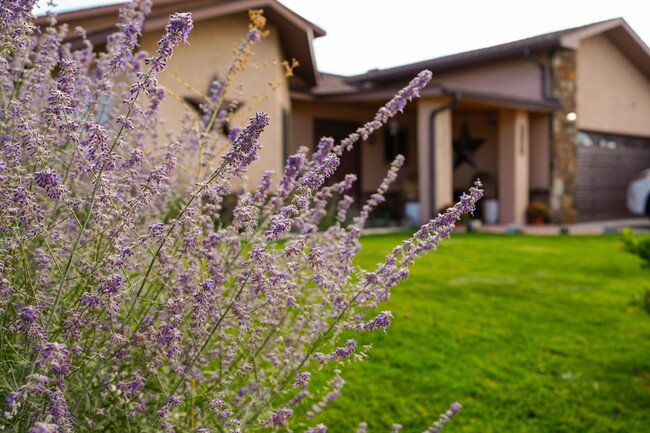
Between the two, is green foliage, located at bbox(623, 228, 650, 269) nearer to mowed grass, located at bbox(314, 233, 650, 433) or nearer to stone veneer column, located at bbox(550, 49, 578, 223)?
mowed grass, located at bbox(314, 233, 650, 433)

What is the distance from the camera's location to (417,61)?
18125mm

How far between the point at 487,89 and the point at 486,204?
344cm

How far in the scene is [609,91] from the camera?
1767 cm

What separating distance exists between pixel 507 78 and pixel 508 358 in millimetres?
13546

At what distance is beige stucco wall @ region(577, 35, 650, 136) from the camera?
54.7 feet

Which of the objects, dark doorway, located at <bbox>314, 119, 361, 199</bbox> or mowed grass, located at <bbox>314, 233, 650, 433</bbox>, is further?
dark doorway, located at <bbox>314, 119, 361, 199</bbox>

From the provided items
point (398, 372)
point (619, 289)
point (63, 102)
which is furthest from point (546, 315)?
point (63, 102)

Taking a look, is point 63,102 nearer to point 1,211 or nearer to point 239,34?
point 1,211

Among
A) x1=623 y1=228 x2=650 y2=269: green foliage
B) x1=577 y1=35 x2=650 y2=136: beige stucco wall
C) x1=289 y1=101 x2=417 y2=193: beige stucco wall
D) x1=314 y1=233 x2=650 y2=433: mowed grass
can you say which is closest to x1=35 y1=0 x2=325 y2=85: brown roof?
x1=289 y1=101 x2=417 y2=193: beige stucco wall

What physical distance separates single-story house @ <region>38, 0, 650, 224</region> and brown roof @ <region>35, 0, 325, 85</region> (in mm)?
50

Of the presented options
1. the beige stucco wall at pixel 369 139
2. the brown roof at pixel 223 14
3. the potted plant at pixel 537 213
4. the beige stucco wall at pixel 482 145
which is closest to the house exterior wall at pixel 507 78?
the beige stucco wall at pixel 482 145

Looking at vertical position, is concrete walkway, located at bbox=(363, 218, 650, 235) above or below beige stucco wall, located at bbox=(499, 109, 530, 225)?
below

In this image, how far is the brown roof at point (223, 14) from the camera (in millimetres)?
10188

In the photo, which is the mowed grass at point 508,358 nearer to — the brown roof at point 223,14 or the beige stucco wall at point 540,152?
the brown roof at point 223,14
